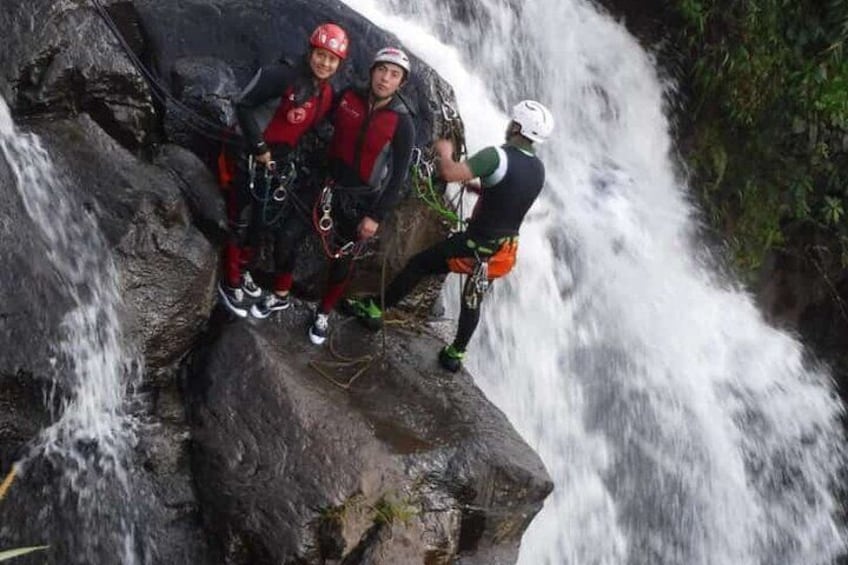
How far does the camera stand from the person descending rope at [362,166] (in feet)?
18.0

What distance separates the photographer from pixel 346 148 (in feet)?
18.9

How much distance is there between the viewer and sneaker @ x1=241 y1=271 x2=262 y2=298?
616 centimetres

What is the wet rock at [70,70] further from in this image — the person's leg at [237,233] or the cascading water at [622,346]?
the cascading water at [622,346]

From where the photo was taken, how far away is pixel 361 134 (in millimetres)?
5637

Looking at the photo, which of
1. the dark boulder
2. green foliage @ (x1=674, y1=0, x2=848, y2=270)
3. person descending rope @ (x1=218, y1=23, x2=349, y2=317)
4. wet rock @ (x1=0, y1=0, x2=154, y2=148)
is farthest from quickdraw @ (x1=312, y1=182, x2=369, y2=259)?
green foliage @ (x1=674, y1=0, x2=848, y2=270)

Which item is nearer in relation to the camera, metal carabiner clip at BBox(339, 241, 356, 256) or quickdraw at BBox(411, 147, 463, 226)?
metal carabiner clip at BBox(339, 241, 356, 256)

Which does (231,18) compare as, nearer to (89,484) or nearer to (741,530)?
(89,484)

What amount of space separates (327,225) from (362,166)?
1.54 feet

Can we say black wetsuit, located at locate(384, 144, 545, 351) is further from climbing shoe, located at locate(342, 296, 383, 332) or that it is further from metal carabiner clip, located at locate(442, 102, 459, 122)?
metal carabiner clip, located at locate(442, 102, 459, 122)

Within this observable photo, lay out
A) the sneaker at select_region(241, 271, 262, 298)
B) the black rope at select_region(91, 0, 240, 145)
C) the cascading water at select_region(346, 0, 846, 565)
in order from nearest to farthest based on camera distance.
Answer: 1. the black rope at select_region(91, 0, 240, 145)
2. the sneaker at select_region(241, 271, 262, 298)
3. the cascading water at select_region(346, 0, 846, 565)

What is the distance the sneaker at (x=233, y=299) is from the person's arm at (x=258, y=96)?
3.23 ft

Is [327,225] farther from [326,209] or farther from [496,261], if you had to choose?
[496,261]

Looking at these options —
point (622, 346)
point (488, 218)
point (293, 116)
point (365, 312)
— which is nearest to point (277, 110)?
point (293, 116)

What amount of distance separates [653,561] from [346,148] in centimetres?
446
